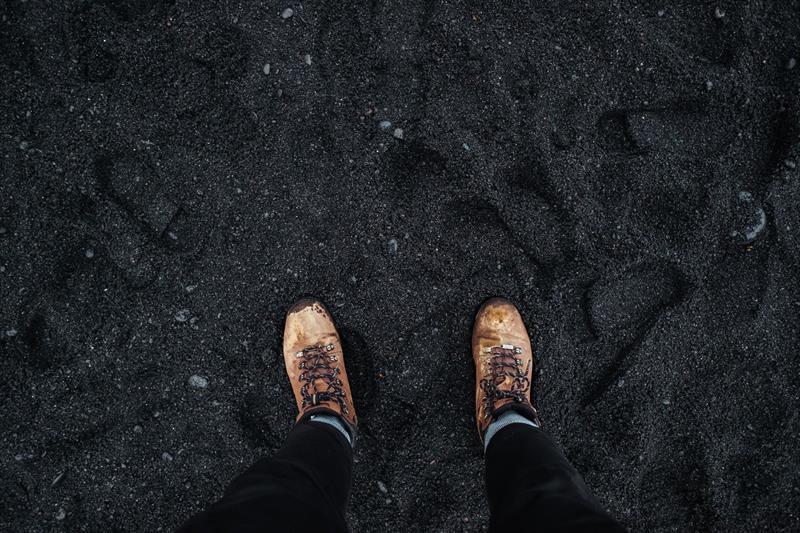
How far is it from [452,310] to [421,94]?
0.88 m

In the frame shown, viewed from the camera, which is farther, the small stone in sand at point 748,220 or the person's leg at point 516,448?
the small stone in sand at point 748,220

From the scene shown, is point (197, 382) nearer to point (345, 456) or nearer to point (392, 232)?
point (345, 456)

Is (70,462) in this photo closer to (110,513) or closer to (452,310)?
(110,513)

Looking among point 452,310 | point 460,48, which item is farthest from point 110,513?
point 460,48

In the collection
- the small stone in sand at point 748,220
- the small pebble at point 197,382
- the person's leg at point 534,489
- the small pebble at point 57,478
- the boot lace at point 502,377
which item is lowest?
the small pebble at point 57,478

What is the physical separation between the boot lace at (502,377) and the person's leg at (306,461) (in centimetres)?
54

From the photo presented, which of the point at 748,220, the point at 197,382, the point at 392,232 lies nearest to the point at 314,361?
the point at 197,382

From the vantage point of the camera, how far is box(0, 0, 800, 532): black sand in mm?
1891

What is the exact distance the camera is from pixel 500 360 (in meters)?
1.89

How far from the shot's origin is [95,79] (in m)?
1.89

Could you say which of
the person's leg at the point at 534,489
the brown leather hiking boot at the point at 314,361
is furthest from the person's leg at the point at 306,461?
the person's leg at the point at 534,489

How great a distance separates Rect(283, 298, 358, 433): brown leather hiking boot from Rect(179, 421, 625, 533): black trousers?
5.6 inches

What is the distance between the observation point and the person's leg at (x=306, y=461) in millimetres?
1278

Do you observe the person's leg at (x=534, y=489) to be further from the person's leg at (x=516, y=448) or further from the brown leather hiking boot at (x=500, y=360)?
the brown leather hiking boot at (x=500, y=360)
